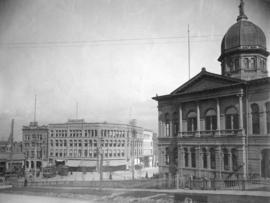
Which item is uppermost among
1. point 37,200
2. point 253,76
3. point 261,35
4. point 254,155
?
point 261,35

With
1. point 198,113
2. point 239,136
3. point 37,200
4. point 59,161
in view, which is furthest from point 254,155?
point 59,161

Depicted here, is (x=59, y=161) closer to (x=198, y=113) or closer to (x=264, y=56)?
(x=198, y=113)

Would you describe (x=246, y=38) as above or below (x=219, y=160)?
above

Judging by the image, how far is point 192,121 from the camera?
22812mm

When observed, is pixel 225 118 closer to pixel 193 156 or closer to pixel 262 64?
pixel 193 156

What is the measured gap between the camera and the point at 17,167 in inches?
1128

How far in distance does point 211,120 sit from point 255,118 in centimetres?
348

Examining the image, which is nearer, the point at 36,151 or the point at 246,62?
the point at 246,62

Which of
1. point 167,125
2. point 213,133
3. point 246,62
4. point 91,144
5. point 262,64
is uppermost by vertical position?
point 246,62

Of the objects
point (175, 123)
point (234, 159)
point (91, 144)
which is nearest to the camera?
point (234, 159)

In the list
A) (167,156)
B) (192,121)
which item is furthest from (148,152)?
(192,121)

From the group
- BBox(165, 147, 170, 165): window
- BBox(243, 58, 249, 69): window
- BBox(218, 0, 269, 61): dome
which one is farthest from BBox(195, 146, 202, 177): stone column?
BBox(218, 0, 269, 61): dome

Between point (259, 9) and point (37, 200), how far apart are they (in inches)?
592

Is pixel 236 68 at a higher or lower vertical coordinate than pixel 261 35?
lower
